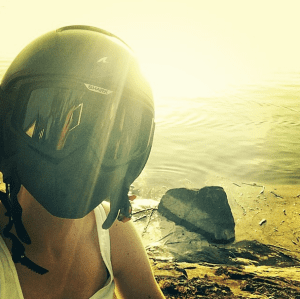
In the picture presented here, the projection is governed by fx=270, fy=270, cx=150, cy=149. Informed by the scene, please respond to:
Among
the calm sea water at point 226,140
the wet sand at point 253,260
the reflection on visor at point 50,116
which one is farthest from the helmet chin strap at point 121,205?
the calm sea water at point 226,140

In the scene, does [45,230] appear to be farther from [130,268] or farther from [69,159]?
[130,268]

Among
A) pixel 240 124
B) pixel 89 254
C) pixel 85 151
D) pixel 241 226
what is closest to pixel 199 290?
pixel 89 254

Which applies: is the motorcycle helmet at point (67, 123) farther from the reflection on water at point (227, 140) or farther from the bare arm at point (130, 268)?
the reflection on water at point (227, 140)

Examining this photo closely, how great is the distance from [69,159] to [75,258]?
496 mm

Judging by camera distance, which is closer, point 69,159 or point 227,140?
point 69,159

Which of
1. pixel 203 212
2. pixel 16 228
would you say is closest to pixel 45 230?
pixel 16 228

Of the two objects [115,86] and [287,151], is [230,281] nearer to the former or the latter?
[115,86]

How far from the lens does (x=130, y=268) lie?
141 cm

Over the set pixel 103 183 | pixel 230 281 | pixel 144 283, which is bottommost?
pixel 230 281

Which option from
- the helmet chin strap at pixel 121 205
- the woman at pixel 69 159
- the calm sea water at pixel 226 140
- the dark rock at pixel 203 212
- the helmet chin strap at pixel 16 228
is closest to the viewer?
the helmet chin strap at pixel 16 228

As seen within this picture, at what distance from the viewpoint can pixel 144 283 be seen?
1.42 metres

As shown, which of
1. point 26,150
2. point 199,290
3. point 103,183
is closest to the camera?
point 26,150

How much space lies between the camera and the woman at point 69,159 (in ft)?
3.98

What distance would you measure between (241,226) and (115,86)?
427 cm
